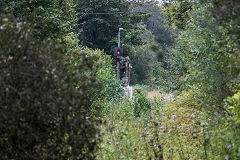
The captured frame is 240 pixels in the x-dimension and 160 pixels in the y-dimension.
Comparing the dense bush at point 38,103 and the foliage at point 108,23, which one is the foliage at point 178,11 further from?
the foliage at point 108,23

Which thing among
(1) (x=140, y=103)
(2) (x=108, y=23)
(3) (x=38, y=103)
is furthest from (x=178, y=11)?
(2) (x=108, y=23)

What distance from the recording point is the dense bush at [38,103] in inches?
138

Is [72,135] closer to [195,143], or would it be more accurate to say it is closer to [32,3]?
[195,143]

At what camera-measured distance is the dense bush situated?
11.5 feet

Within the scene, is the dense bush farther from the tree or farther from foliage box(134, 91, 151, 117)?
foliage box(134, 91, 151, 117)

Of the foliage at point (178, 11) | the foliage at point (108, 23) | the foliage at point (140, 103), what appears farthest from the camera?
the foliage at point (108, 23)

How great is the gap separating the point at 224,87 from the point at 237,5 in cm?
300

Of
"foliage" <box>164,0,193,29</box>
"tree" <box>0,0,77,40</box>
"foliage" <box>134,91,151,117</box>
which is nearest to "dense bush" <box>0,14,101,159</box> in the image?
"tree" <box>0,0,77,40</box>

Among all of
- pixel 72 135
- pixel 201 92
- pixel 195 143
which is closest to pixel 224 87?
pixel 201 92

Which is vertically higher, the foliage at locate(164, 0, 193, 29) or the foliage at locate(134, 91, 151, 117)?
the foliage at locate(164, 0, 193, 29)

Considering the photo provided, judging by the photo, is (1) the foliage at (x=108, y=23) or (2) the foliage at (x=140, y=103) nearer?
(2) the foliage at (x=140, y=103)

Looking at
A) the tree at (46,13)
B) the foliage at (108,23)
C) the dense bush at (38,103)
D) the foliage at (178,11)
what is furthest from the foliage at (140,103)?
the foliage at (108,23)

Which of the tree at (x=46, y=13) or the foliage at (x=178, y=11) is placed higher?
the tree at (x=46, y=13)

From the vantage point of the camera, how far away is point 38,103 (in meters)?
3.47
